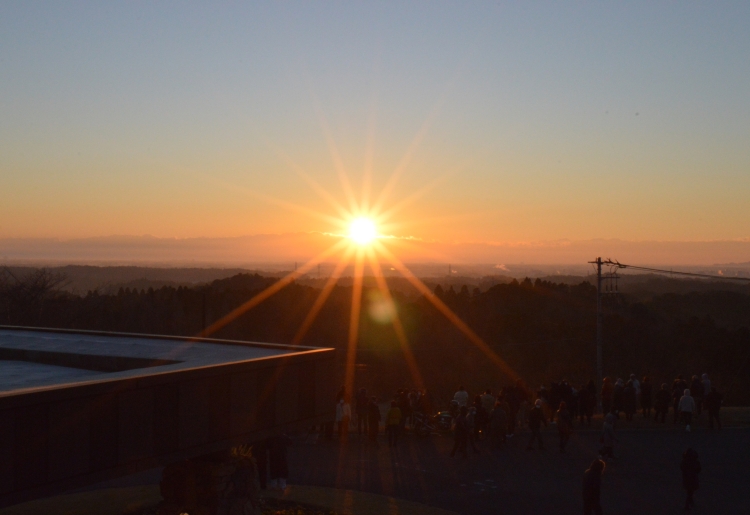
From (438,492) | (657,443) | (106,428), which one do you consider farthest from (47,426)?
(657,443)

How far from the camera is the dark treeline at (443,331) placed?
39184 mm

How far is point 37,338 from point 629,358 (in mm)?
40949

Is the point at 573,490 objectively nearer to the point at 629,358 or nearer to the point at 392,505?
the point at 392,505

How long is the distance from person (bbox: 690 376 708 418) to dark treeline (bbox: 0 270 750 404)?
33.4ft

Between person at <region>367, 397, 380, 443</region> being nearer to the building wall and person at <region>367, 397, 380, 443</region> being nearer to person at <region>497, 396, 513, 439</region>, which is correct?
person at <region>497, 396, 513, 439</region>

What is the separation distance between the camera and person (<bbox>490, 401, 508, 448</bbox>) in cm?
1683

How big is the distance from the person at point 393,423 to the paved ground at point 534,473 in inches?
11.4

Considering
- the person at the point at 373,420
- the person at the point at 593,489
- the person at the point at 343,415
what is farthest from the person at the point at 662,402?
the person at the point at 593,489

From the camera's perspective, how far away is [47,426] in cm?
630

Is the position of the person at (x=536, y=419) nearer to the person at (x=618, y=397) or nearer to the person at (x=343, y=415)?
the person at (x=618, y=397)

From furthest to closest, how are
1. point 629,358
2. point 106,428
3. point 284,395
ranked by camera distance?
point 629,358, point 284,395, point 106,428

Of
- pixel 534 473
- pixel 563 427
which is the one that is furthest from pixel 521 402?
pixel 534 473

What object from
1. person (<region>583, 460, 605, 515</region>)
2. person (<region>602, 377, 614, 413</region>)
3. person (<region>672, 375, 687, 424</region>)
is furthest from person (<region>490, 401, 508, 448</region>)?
person (<region>583, 460, 605, 515</region>)

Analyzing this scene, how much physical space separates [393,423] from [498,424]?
2596 millimetres
